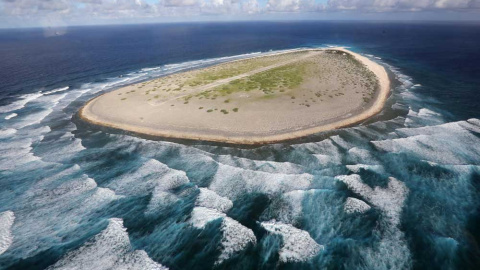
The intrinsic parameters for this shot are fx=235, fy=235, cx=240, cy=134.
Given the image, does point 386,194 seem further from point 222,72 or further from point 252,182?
point 222,72

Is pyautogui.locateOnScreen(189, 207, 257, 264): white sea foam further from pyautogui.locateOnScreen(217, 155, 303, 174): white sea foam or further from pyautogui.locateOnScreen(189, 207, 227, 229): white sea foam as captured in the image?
pyautogui.locateOnScreen(217, 155, 303, 174): white sea foam

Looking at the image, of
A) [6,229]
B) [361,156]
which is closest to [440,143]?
[361,156]

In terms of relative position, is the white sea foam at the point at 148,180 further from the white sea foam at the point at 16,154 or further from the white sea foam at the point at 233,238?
the white sea foam at the point at 16,154

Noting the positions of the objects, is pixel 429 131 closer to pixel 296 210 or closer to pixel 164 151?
pixel 296 210

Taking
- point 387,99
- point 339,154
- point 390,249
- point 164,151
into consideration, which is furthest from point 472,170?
point 164,151

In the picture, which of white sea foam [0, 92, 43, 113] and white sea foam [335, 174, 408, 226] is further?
white sea foam [0, 92, 43, 113]

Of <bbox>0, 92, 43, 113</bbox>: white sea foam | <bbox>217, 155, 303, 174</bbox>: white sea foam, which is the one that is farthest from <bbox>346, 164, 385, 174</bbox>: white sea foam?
<bbox>0, 92, 43, 113</bbox>: white sea foam
